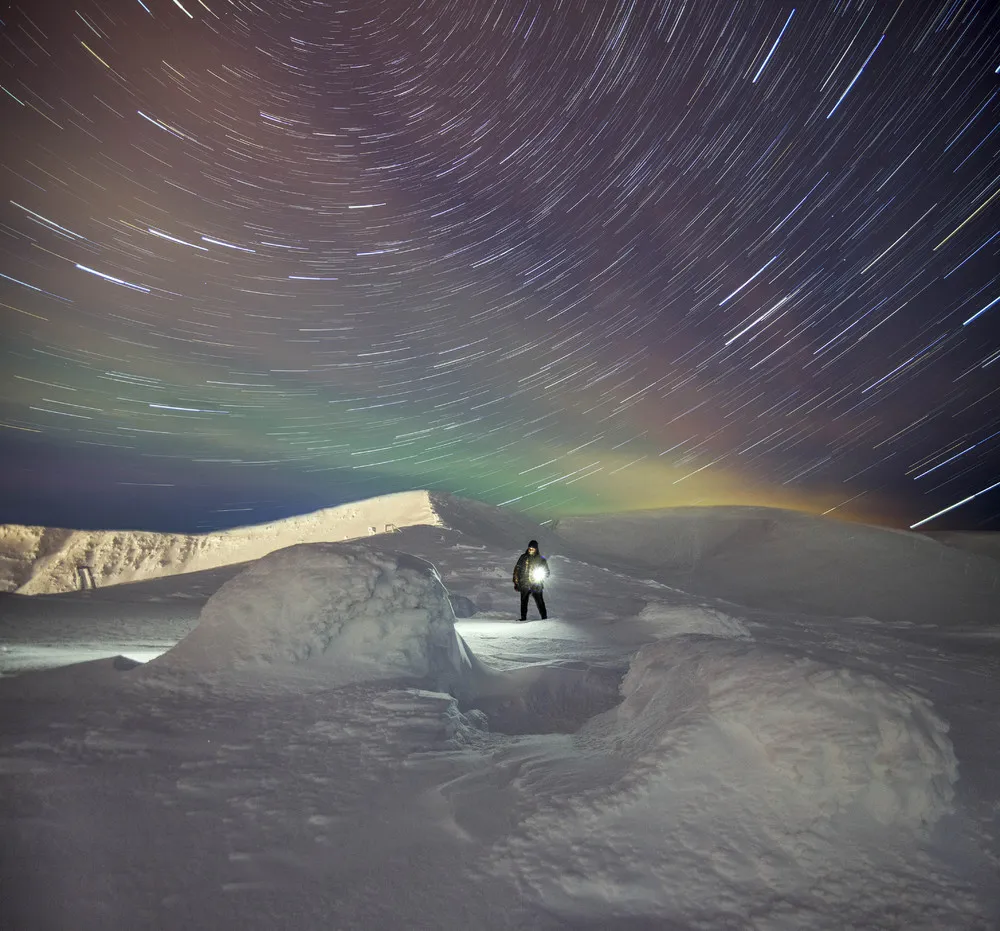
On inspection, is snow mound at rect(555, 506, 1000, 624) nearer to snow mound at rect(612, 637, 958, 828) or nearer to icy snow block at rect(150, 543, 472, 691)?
icy snow block at rect(150, 543, 472, 691)

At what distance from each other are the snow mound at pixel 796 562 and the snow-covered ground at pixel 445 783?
56.3 feet

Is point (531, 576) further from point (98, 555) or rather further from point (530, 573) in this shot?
point (98, 555)

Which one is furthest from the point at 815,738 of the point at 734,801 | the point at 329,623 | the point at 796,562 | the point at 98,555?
the point at 98,555

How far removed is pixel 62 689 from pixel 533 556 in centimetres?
907

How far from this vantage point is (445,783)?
4.03 m

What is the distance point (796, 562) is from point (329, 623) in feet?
85.6

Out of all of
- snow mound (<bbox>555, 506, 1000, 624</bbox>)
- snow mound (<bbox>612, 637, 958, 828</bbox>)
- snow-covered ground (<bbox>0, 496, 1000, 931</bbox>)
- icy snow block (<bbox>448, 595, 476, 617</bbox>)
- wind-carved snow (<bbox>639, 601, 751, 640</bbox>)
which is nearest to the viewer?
snow-covered ground (<bbox>0, 496, 1000, 931</bbox>)

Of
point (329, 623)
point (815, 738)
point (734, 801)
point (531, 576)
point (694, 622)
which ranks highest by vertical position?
point (531, 576)

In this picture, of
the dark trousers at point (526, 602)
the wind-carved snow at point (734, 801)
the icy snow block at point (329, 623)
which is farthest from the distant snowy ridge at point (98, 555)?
the wind-carved snow at point (734, 801)

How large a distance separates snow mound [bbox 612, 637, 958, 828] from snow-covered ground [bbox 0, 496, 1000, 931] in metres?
0.02

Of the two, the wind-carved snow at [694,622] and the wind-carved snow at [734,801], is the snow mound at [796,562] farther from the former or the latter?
the wind-carved snow at [734,801]

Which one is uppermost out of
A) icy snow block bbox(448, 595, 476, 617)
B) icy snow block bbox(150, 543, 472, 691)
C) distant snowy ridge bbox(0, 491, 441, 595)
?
distant snowy ridge bbox(0, 491, 441, 595)

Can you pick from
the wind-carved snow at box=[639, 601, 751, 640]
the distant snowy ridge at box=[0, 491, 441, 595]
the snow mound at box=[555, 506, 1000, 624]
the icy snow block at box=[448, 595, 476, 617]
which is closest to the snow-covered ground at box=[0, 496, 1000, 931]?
the wind-carved snow at box=[639, 601, 751, 640]

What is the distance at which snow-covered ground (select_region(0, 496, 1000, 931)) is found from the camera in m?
2.89
